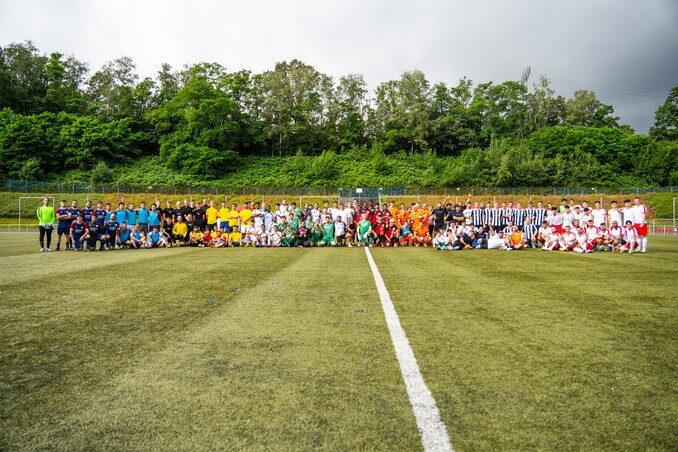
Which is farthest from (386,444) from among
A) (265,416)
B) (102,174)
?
(102,174)

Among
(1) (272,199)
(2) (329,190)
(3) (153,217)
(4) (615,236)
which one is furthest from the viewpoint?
(2) (329,190)

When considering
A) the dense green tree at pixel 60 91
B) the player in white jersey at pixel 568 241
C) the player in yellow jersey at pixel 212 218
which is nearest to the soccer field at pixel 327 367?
the player in white jersey at pixel 568 241

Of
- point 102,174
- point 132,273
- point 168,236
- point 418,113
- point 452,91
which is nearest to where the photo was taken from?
point 132,273

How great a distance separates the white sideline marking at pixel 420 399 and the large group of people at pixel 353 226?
39.1ft

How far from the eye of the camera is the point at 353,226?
1781 centimetres

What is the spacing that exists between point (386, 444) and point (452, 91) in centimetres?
8499

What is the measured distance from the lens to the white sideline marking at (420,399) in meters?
2.15

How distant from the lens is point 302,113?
73.1 m

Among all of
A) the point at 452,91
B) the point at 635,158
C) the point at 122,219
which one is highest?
the point at 452,91

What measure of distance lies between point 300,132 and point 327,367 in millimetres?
73144

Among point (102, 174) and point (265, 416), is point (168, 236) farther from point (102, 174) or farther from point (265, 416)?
point (102, 174)

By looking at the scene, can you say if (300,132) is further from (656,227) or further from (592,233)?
(592,233)

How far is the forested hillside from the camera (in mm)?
57062

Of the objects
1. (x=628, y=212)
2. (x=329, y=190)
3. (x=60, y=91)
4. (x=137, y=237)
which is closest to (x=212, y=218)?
(x=137, y=237)
